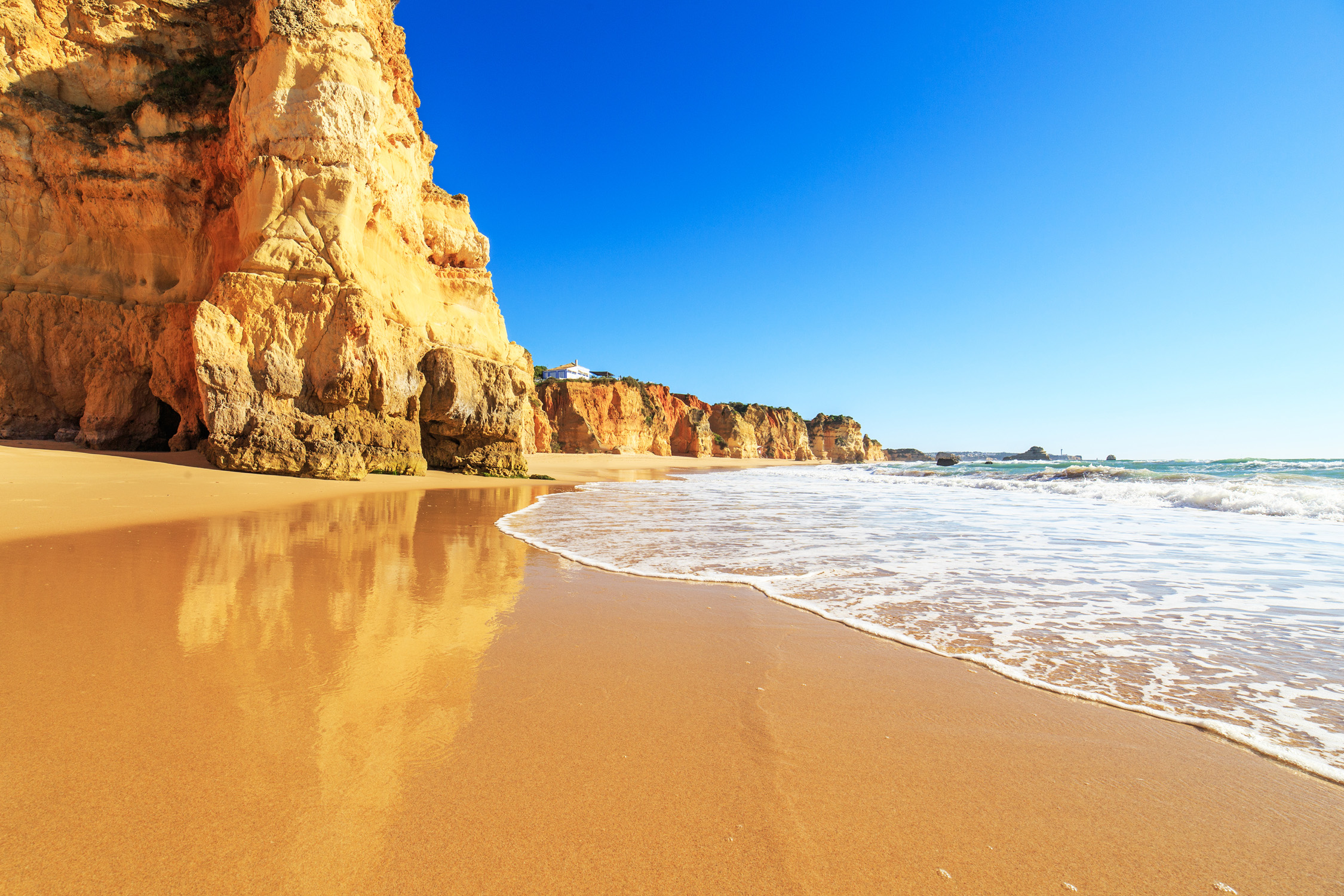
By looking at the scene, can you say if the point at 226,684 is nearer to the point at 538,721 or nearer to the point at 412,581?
the point at 538,721

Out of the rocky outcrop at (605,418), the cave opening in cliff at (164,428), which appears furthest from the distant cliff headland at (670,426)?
the cave opening in cliff at (164,428)

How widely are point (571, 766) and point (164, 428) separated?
1788 centimetres

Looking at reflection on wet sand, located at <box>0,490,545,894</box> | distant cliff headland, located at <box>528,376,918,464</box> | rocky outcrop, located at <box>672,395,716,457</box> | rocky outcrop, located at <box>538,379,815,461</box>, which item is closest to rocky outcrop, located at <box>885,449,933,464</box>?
distant cliff headland, located at <box>528,376,918,464</box>

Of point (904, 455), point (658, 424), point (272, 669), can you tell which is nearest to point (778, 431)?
point (658, 424)

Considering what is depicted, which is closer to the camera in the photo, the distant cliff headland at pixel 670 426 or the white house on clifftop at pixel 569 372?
the distant cliff headland at pixel 670 426

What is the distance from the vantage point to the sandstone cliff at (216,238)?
39.5 ft

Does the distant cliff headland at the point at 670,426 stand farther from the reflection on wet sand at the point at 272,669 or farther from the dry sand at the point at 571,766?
the dry sand at the point at 571,766

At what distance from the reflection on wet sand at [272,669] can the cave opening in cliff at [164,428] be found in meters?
11.2

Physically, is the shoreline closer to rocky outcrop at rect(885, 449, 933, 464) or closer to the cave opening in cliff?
the cave opening in cliff

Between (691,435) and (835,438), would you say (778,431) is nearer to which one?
(835,438)

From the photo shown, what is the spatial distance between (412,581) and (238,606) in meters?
1.07

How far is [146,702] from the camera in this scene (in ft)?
7.20

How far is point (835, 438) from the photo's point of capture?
315ft

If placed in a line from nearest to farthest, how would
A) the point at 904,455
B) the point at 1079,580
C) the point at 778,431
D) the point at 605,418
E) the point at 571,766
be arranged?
the point at 571,766 → the point at 1079,580 → the point at 605,418 → the point at 778,431 → the point at 904,455
